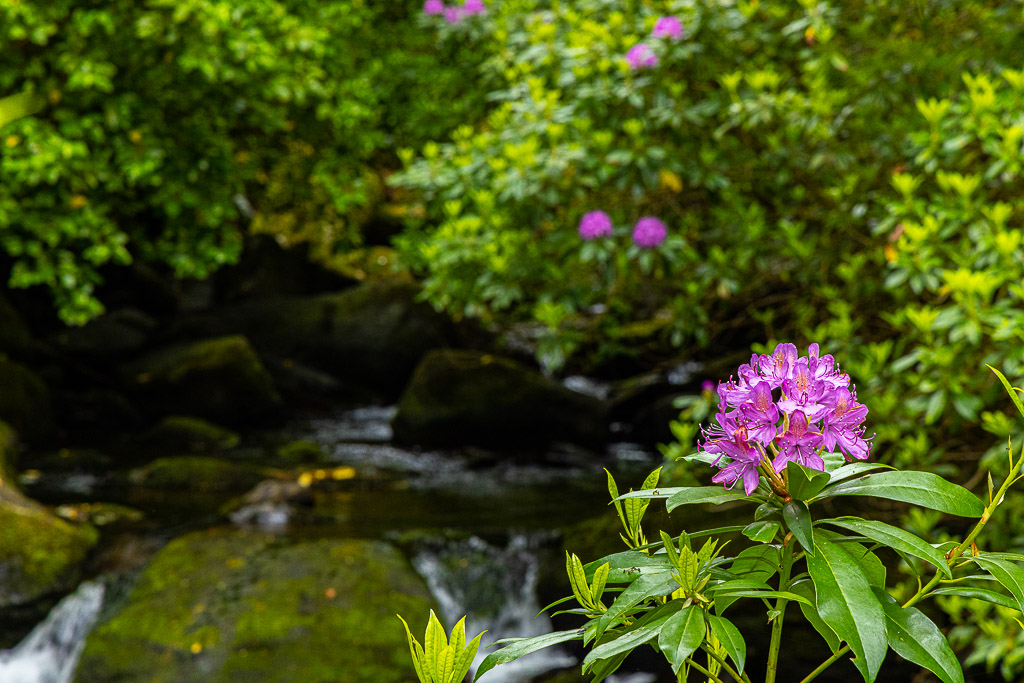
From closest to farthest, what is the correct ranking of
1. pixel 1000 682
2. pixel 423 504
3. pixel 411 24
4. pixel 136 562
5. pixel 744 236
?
pixel 1000 682 → pixel 744 236 → pixel 136 562 → pixel 423 504 → pixel 411 24

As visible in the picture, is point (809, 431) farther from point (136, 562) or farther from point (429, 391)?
point (429, 391)

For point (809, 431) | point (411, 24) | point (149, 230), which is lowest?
point (149, 230)

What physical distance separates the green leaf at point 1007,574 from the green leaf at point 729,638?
0.94ft

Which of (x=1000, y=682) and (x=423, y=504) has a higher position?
(x=1000, y=682)

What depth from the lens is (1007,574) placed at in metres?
0.97

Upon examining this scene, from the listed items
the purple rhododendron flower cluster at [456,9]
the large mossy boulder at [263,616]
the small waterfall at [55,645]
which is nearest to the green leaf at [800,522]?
the large mossy boulder at [263,616]

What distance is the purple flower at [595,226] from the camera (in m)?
4.25

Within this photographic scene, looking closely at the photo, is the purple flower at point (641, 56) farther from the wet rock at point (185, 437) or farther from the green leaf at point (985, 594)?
the wet rock at point (185, 437)

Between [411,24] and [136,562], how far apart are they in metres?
6.79

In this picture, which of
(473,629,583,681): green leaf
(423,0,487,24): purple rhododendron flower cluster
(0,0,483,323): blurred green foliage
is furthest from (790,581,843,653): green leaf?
(0,0,483,323): blurred green foliage

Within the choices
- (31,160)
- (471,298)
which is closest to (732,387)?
(471,298)

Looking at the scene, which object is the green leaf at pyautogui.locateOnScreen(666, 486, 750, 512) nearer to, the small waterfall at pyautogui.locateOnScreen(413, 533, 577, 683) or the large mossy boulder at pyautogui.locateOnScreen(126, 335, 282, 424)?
the small waterfall at pyautogui.locateOnScreen(413, 533, 577, 683)

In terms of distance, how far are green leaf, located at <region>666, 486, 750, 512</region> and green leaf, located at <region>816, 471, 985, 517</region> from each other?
4.3 inches

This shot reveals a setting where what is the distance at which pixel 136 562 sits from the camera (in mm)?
5227
